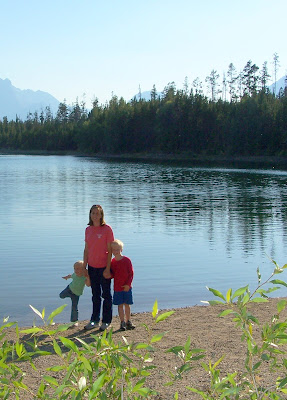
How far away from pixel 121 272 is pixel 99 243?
481 millimetres

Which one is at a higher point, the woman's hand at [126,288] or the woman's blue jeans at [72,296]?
the woman's hand at [126,288]

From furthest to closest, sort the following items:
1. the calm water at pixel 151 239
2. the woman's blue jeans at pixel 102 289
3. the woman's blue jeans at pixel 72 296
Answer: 1. the calm water at pixel 151 239
2. the woman's blue jeans at pixel 72 296
3. the woman's blue jeans at pixel 102 289

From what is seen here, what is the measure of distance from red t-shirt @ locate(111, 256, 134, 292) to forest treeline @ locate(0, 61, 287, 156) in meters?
72.5

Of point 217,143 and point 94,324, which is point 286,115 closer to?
point 217,143

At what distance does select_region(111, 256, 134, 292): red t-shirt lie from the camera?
7520mm

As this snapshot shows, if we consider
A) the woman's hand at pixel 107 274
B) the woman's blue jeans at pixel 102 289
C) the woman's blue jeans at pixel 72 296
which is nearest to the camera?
the woman's hand at pixel 107 274

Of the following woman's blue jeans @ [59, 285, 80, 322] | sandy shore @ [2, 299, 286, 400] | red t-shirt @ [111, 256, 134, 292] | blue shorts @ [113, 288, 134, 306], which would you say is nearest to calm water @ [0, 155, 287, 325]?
woman's blue jeans @ [59, 285, 80, 322]

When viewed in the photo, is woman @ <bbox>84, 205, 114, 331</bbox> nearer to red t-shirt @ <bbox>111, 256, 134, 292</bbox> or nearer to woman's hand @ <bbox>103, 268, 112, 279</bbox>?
woman's hand @ <bbox>103, 268, 112, 279</bbox>

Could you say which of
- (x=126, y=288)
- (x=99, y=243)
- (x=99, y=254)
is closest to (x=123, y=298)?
A: (x=126, y=288)

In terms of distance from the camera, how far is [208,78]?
123 metres

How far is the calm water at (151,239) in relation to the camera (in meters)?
10.9

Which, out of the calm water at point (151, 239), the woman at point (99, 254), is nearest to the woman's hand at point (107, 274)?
the woman at point (99, 254)

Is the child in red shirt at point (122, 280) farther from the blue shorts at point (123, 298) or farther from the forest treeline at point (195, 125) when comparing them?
the forest treeline at point (195, 125)

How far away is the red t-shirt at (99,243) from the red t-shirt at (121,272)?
0.15 meters
